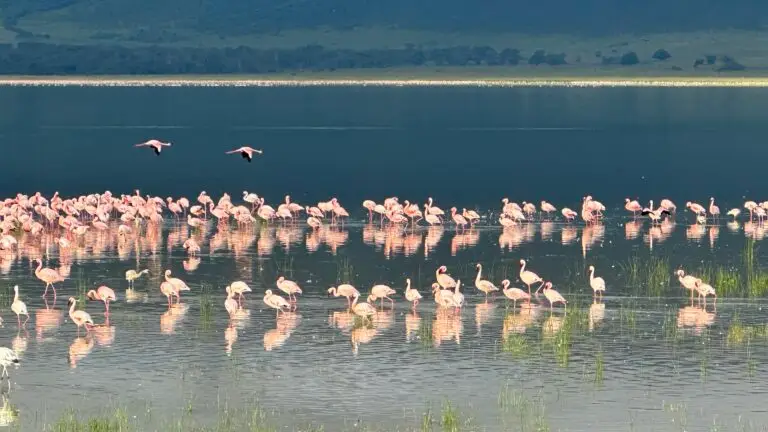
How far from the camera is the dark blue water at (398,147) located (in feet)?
213

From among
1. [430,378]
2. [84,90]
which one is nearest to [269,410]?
[430,378]

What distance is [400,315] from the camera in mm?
31797

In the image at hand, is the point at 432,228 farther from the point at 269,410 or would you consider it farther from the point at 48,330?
the point at 269,410

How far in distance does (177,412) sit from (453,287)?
36.4 feet

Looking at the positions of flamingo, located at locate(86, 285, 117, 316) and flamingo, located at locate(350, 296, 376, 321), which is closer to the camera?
flamingo, located at locate(350, 296, 376, 321)

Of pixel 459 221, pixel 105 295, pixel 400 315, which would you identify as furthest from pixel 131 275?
pixel 459 221

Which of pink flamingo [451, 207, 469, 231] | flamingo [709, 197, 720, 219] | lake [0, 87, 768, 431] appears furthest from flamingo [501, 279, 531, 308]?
flamingo [709, 197, 720, 219]

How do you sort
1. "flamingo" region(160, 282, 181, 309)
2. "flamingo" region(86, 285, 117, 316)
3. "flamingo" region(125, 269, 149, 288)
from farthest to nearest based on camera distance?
"flamingo" region(125, 269, 149, 288)
"flamingo" region(160, 282, 181, 309)
"flamingo" region(86, 285, 117, 316)

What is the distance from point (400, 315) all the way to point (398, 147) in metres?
58.4

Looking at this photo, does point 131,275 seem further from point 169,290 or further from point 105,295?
point 105,295

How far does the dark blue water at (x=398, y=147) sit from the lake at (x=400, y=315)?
1.56 ft

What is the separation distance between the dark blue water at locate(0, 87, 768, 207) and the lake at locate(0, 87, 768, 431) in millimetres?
475

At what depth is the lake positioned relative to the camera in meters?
24.7

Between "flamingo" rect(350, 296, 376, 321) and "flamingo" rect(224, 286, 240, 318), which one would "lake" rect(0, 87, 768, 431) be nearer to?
"flamingo" rect(224, 286, 240, 318)
